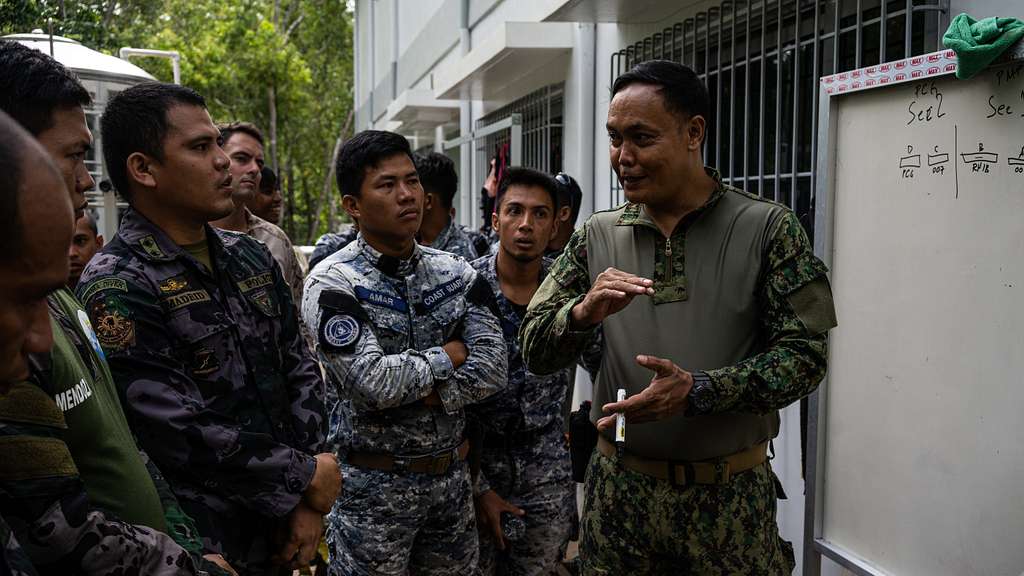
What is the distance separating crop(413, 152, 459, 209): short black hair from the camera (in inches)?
187

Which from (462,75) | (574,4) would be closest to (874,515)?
(574,4)

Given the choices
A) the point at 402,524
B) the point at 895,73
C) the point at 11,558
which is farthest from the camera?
the point at 402,524

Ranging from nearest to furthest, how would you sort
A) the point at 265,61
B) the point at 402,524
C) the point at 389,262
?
the point at 402,524 → the point at 389,262 → the point at 265,61

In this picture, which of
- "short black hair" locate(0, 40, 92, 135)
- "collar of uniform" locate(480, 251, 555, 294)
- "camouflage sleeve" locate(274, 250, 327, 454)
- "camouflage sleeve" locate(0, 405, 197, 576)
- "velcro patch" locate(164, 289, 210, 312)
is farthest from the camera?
"collar of uniform" locate(480, 251, 555, 294)

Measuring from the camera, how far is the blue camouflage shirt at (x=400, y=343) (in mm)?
2656

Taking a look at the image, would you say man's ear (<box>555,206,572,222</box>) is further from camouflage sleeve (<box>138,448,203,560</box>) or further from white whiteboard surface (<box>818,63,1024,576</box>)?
camouflage sleeve (<box>138,448,203,560</box>)

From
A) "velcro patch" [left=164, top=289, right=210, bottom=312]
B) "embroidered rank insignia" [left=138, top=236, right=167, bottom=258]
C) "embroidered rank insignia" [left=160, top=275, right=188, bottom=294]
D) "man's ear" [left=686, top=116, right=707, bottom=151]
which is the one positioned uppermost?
"man's ear" [left=686, top=116, right=707, bottom=151]

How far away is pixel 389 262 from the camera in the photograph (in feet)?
9.57

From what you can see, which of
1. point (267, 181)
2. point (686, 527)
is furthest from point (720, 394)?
point (267, 181)

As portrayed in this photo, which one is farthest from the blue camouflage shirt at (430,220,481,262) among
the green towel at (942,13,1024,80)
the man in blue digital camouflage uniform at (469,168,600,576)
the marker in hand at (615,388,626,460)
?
the green towel at (942,13,1024,80)

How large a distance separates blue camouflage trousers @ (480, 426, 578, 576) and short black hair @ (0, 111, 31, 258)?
2.55 meters

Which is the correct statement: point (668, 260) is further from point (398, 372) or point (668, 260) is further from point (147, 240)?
point (147, 240)

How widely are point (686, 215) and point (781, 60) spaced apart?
1.64 m

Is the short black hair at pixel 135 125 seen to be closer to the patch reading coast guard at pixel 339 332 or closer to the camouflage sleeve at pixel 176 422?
the camouflage sleeve at pixel 176 422
